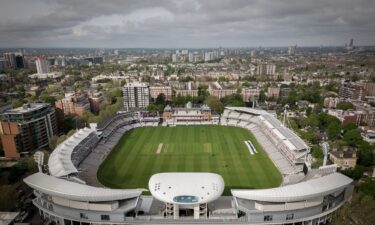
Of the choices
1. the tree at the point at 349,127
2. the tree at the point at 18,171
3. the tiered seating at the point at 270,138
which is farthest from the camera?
the tree at the point at 349,127

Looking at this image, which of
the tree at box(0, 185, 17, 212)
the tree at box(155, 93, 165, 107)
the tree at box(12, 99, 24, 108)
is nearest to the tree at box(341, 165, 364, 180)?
the tree at box(0, 185, 17, 212)

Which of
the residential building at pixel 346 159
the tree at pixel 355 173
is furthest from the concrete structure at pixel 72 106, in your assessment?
the tree at pixel 355 173

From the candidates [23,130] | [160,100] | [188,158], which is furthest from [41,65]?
[188,158]

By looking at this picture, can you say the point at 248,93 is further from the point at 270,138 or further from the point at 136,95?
the point at 270,138

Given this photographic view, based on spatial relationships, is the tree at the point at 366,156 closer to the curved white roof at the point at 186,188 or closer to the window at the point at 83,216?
the curved white roof at the point at 186,188

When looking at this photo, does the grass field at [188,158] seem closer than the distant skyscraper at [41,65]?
Yes

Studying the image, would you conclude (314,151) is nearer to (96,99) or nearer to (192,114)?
(192,114)

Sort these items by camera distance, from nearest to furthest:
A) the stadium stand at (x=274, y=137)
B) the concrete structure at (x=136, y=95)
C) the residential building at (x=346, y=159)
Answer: the stadium stand at (x=274, y=137), the residential building at (x=346, y=159), the concrete structure at (x=136, y=95)
